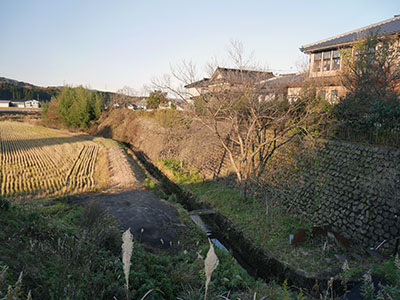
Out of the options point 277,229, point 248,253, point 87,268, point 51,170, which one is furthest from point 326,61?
point 51,170

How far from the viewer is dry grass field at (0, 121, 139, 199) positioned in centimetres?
1525

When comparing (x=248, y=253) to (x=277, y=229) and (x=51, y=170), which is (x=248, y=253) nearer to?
(x=277, y=229)

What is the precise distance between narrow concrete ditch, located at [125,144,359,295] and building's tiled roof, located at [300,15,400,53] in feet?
43.8

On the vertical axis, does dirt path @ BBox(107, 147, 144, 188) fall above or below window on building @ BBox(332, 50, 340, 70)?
below

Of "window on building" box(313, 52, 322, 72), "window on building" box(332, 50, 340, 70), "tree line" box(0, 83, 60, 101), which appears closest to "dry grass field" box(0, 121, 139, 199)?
"window on building" box(313, 52, 322, 72)

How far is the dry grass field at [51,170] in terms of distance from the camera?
1525 centimetres

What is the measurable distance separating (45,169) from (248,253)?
16176 mm

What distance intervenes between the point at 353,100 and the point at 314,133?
1993mm

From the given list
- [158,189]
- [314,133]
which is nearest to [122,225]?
[158,189]

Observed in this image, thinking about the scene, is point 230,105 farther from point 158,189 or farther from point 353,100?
point 158,189

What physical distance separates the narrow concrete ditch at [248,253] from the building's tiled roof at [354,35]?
13.4 m

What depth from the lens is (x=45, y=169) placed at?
778 inches

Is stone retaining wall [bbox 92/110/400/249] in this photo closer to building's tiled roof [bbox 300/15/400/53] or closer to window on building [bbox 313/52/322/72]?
building's tiled roof [bbox 300/15/400/53]

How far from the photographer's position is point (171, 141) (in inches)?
949
